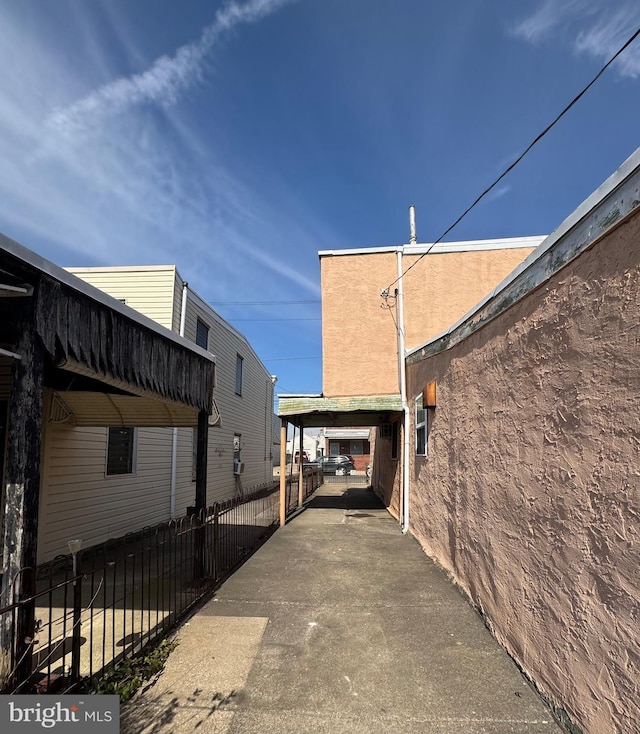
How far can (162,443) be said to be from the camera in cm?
1038

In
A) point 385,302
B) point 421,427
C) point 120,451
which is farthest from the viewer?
point 385,302

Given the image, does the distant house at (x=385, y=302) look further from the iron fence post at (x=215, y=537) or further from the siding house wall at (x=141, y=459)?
the iron fence post at (x=215, y=537)

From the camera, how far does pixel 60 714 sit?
2.67 metres

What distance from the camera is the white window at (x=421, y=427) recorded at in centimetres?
773

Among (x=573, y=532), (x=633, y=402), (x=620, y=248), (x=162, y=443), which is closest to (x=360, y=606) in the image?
(x=573, y=532)

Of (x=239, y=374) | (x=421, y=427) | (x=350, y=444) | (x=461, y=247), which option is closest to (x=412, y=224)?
(x=461, y=247)

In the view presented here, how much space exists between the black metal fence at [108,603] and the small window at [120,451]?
1329 mm

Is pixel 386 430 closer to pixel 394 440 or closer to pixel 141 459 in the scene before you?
pixel 394 440

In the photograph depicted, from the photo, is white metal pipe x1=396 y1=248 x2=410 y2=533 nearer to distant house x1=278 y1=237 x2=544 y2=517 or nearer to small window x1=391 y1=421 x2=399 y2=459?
distant house x1=278 y1=237 x2=544 y2=517

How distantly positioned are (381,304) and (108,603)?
25.4ft

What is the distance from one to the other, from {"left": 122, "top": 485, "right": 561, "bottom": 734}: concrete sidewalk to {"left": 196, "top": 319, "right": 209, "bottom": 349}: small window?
7.16 meters

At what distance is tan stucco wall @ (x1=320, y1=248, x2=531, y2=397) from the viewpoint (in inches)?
404

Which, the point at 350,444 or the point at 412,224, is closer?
the point at 412,224

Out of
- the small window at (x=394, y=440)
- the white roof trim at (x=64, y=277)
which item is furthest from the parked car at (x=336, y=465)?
the white roof trim at (x=64, y=277)
